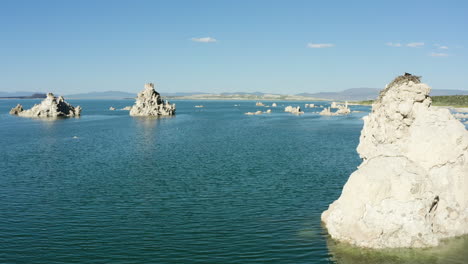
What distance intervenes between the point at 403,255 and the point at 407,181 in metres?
4.71

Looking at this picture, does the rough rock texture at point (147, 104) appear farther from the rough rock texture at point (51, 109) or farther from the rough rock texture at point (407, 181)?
the rough rock texture at point (407, 181)

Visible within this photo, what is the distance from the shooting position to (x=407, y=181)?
24891mm

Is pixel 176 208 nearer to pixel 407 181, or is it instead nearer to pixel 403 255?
pixel 403 255

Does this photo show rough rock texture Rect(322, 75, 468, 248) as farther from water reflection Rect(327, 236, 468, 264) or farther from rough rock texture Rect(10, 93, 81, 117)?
rough rock texture Rect(10, 93, 81, 117)

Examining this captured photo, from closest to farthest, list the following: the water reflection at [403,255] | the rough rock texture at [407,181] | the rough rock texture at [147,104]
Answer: the water reflection at [403,255] → the rough rock texture at [407,181] → the rough rock texture at [147,104]

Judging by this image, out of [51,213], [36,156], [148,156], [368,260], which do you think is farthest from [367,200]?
[36,156]

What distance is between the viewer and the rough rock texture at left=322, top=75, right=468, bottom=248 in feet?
79.7

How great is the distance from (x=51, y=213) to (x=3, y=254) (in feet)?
27.9

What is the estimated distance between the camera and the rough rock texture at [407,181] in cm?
2430

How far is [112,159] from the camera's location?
61.9 meters

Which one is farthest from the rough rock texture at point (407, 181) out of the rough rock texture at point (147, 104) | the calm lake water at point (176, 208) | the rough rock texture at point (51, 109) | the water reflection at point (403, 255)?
Result: the rough rock texture at point (51, 109)

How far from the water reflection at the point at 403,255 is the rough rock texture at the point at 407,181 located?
54 cm

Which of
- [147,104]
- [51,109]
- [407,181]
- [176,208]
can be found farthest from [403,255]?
[51,109]

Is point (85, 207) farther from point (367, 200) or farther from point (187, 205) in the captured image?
point (367, 200)
